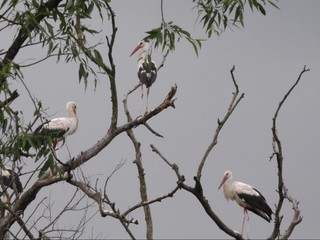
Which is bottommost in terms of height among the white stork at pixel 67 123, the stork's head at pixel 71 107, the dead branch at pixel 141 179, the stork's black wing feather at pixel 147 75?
the dead branch at pixel 141 179

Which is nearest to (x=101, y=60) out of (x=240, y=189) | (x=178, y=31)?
(x=178, y=31)

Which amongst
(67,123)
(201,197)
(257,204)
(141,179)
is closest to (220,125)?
(201,197)

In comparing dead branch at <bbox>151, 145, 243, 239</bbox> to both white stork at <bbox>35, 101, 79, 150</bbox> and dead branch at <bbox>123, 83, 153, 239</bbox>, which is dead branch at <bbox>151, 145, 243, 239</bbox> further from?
white stork at <bbox>35, 101, 79, 150</bbox>

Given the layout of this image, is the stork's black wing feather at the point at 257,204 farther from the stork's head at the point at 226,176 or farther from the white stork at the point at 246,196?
the stork's head at the point at 226,176

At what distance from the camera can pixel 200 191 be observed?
3.78m

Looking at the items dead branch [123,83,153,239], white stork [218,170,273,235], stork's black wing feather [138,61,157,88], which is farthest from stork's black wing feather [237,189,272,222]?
dead branch [123,83,153,239]

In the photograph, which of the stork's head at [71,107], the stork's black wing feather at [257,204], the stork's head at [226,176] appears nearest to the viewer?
the stork's head at [71,107]

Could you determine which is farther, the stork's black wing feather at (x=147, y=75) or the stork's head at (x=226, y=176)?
the stork's head at (x=226, y=176)

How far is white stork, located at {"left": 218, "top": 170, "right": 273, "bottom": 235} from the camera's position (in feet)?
39.8

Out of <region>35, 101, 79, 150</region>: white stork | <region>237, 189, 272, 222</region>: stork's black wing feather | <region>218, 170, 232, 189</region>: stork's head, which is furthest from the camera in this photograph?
<region>218, 170, 232, 189</region>: stork's head

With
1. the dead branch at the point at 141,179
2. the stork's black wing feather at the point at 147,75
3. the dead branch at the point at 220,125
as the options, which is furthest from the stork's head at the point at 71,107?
the dead branch at the point at 220,125

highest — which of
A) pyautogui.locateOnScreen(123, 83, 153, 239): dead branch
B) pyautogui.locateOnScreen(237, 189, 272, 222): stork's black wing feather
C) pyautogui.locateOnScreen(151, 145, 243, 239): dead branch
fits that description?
pyautogui.locateOnScreen(237, 189, 272, 222): stork's black wing feather

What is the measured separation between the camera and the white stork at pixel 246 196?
12125 mm

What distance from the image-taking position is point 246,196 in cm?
1232
